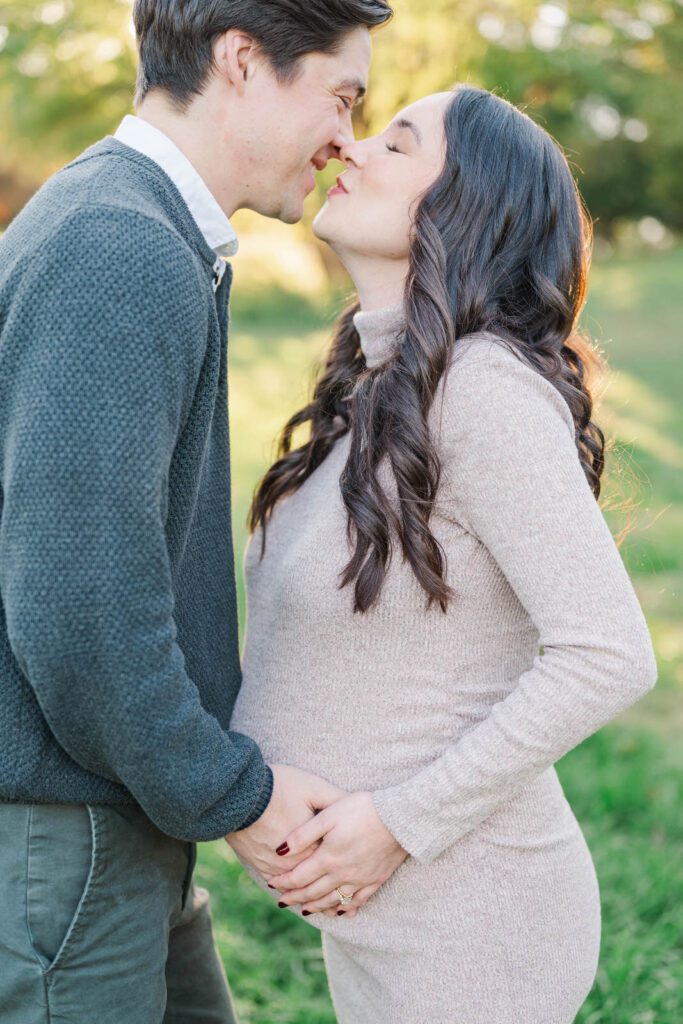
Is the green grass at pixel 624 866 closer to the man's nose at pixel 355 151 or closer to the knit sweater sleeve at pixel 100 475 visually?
the man's nose at pixel 355 151

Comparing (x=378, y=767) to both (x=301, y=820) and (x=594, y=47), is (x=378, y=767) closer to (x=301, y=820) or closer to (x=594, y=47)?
(x=301, y=820)

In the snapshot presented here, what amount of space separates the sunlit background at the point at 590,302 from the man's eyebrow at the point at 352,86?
467 millimetres

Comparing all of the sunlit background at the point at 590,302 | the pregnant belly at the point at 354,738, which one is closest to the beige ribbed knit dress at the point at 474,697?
the pregnant belly at the point at 354,738

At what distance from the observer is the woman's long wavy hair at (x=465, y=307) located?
5.90 ft

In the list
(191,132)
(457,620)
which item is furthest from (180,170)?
(457,620)

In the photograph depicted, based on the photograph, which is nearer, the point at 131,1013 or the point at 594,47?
the point at 131,1013

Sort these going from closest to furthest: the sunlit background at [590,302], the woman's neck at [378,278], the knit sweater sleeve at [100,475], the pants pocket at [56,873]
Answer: the knit sweater sleeve at [100,475] → the pants pocket at [56,873] → the woman's neck at [378,278] → the sunlit background at [590,302]

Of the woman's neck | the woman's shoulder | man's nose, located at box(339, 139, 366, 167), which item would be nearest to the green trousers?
the woman's shoulder

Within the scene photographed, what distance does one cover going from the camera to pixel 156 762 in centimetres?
150

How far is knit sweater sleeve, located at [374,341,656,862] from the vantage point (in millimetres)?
1654

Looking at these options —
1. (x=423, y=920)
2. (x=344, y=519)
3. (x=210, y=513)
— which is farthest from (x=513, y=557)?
(x=423, y=920)

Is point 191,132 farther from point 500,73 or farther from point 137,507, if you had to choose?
point 500,73

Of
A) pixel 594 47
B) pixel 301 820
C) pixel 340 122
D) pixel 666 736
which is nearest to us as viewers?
pixel 301 820

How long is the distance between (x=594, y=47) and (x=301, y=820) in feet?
70.3
